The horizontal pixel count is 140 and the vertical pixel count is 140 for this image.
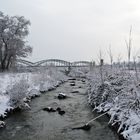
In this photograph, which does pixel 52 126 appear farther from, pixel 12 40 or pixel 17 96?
pixel 12 40

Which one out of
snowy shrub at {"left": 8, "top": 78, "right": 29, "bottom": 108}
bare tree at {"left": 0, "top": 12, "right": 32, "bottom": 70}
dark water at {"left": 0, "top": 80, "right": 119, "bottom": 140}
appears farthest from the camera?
bare tree at {"left": 0, "top": 12, "right": 32, "bottom": 70}

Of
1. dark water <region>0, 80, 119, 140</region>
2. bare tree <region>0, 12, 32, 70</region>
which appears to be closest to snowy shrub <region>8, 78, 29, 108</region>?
dark water <region>0, 80, 119, 140</region>

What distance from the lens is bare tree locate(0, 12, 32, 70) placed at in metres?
43.4

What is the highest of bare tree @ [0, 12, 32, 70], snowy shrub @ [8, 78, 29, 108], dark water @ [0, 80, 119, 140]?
bare tree @ [0, 12, 32, 70]

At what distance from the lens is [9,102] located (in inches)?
577

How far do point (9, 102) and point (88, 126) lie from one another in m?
5.70

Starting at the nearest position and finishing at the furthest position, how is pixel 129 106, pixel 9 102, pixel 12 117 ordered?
1. pixel 129 106
2. pixel 12 117
3. pixel 9 102

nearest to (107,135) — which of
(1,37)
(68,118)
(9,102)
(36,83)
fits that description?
(68,118)

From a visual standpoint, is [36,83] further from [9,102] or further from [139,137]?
[139,137]

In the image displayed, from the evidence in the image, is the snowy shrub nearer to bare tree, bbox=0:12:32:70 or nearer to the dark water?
the dark water

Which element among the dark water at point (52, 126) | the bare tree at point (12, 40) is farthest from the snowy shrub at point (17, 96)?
the bare tree at point (12, 40)

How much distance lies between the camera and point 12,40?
1726 inches

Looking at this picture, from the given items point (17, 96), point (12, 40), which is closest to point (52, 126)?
point (17, 96)

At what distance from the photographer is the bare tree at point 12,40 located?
43.4 metres
